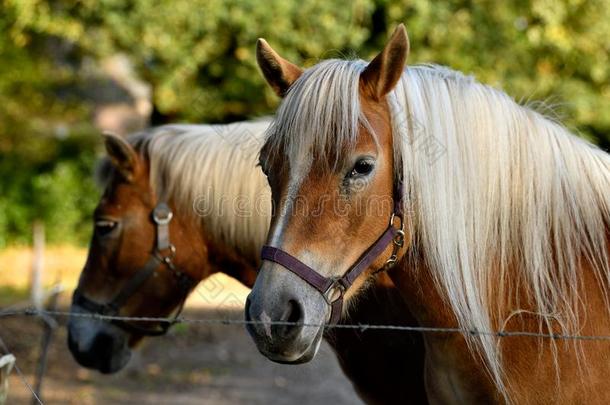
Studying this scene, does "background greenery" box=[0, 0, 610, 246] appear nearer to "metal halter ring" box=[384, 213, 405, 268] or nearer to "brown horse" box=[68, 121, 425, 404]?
"brown horse" box=[68, 121, 425, 404]

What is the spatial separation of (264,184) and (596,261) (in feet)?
6.54

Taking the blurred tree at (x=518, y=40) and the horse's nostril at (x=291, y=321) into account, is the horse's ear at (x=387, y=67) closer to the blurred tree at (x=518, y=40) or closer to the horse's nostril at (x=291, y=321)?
the horse's nostril at (x=291, y=321)

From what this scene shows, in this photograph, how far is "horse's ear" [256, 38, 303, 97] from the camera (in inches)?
110

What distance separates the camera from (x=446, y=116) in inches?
104

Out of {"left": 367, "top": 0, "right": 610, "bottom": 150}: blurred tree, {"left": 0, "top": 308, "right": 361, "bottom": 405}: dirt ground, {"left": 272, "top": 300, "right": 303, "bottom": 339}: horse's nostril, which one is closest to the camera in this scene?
{"left": 272, "top": 300, "right": 303, "bottom": 339}: horse's nostril

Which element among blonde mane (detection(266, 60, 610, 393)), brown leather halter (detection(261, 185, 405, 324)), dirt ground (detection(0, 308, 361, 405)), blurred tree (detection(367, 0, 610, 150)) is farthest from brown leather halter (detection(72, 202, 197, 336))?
blurred tree (detection(367, 0, 610, 150))

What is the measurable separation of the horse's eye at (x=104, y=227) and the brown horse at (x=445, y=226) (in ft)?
6.27

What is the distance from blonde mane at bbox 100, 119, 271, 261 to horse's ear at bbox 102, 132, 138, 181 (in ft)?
0.37

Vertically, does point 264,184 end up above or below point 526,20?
above

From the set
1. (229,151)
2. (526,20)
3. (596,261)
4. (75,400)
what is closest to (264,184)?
(229,151)

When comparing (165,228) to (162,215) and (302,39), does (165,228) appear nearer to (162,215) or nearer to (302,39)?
(162,215)

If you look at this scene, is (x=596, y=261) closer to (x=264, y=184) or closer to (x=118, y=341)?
(x=264, y=184)

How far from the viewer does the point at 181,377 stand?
326 inches

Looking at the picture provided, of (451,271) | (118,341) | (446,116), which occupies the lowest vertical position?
(118,341)
